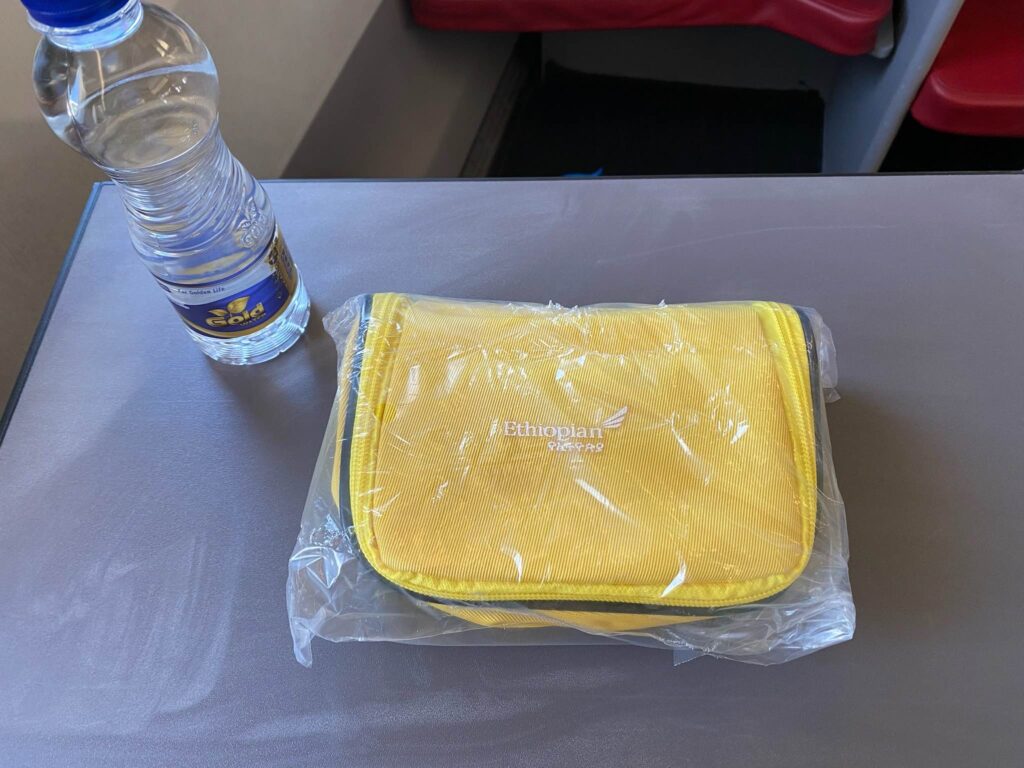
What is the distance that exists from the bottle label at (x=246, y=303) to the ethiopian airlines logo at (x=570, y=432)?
201mm

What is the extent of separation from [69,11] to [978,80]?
1024mm

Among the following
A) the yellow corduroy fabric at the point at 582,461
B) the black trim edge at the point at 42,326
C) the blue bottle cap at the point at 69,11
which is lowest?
the black trim edge at the point at 42,326

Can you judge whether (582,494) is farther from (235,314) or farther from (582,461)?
(235,314)

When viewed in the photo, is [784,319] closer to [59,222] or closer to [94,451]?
[94,451]

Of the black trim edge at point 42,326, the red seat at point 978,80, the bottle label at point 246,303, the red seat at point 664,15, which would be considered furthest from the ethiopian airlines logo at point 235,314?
the red seat at point 978,80

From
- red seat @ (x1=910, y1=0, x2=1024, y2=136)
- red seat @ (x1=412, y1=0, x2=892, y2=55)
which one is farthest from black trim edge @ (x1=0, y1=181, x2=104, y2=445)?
red seat @ (x1=910, y1=0, x2=1024, y2=136)

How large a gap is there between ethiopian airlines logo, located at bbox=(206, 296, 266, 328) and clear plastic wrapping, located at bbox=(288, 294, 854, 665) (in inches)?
3.2

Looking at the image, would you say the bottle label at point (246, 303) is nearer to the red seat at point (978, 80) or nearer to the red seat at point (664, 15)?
the red seat at point (664, 15)

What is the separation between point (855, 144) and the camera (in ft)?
3.89

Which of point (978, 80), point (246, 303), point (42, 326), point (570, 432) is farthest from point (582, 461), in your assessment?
point (978, 80)

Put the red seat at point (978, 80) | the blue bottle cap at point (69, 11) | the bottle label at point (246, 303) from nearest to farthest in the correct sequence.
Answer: the blue bottle cap at point (69, 11) < the bottle label at point (246, 303) < the red seat at point (978, 80)

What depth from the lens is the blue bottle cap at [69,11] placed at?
1.22 feet

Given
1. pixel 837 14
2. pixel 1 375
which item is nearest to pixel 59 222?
pixel 1 375

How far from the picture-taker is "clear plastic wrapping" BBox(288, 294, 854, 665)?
0.42 metres
